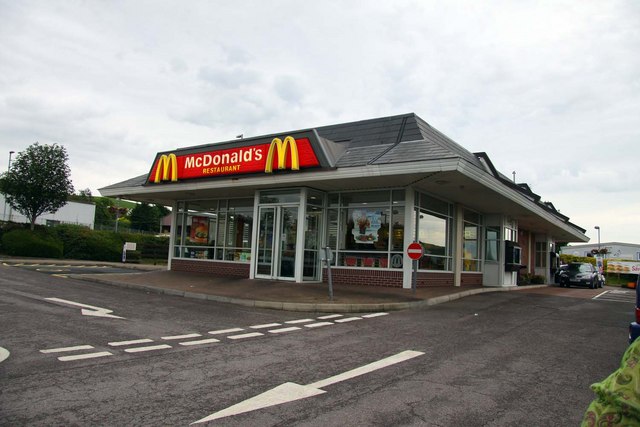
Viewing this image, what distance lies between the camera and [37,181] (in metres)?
29.7

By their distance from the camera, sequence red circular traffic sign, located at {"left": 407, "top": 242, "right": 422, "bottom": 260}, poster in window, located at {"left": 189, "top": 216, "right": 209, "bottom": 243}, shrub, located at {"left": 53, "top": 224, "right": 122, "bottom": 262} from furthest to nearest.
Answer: shrub, located at {"left": 53, "top": 224, "right": 122, "bottom": 262} < poster in window, located at {"left": 189, "top": 216, "right": 209, "bottom": 243} < red circular traffic sign, located at {"left": 407, "top": 242, "right": 422, "bottom": 260}

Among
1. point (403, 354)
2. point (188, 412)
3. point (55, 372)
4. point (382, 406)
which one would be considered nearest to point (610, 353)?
point (403, 354)

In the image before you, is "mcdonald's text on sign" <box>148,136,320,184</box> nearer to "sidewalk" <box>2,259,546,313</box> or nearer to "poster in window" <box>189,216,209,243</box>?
"poster in window" <box>189,216,209,243</box>

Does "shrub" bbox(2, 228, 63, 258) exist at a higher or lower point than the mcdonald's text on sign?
lower

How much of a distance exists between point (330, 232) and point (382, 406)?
12.8 m

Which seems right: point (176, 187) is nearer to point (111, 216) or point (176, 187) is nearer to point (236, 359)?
point (236, 359)

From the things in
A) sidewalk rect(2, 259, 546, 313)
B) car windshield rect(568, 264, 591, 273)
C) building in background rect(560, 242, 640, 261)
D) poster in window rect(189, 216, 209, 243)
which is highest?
building in background rect(560, 242, 640, 261)

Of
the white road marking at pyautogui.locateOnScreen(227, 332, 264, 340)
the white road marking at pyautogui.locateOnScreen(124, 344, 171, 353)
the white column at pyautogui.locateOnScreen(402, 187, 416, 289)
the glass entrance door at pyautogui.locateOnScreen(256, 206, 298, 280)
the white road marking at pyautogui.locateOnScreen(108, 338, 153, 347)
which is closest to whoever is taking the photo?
the white road marking at pyautogui.locateOnScreen(124, 344, 171, 353)

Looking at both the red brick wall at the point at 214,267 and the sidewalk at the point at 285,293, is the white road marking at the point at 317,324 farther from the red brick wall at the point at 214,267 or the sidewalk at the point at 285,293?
the red brick wall at the point at 214,267

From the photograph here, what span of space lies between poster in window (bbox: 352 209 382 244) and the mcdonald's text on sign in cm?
274

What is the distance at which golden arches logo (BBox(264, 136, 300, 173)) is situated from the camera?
50.8 ft

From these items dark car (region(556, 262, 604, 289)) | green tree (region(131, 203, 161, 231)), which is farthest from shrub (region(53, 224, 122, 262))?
green tree (region(131, 203, 161, 231))

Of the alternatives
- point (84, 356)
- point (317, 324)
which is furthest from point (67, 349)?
point (317, 324)

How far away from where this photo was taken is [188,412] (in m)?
4.20
